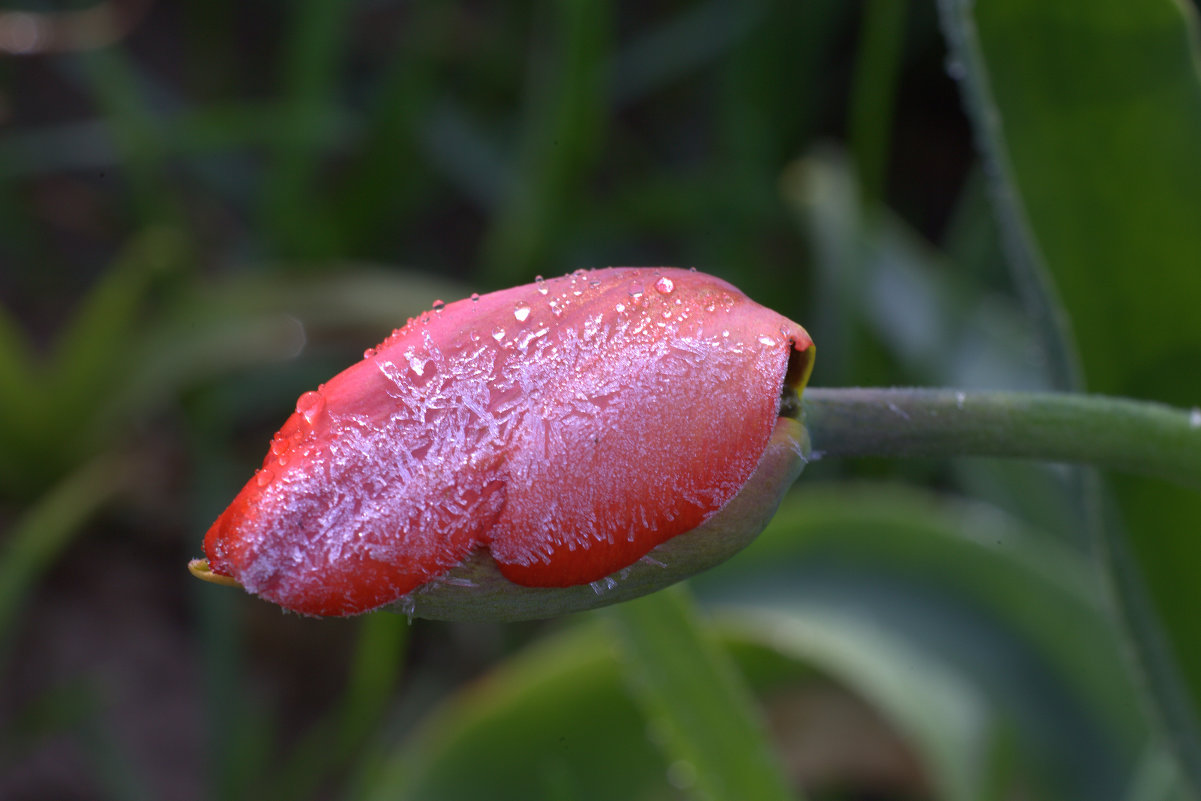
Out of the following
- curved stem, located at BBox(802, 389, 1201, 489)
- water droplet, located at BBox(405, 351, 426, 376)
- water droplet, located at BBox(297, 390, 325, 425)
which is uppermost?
water droplet, located at BBox(405, 351, 426, 376)

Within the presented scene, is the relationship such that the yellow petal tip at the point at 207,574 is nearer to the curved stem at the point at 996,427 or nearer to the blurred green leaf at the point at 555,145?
the curved stem at the point at 996,427

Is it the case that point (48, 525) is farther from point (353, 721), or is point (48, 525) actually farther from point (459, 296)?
point (459, 296)

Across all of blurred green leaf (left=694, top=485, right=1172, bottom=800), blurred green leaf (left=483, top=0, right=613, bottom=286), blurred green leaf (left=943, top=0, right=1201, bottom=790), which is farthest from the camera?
blurred green leaf (left=483, top=0, right=613, bottom=286)

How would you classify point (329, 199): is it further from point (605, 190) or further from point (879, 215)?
point (879, 215)

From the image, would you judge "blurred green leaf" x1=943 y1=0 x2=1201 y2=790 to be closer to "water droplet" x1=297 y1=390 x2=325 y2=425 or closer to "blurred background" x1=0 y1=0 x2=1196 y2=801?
"blurred background" x1=0 y1=0 x2=1196 y2=801

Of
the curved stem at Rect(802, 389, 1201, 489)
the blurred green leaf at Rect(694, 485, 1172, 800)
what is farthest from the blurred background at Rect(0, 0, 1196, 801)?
the curved stem at Rect(802, 389, 1201, 489)

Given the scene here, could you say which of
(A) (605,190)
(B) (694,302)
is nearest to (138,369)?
(A) (605,190)
